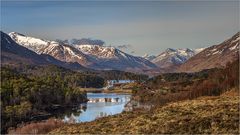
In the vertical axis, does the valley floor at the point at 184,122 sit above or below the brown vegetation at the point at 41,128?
above

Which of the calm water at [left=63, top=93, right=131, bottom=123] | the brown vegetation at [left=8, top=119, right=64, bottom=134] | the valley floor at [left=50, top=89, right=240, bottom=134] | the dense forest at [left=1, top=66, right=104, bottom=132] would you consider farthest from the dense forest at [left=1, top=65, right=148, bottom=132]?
the valley floor at [left=50, top=89, right=240, bottom=134]

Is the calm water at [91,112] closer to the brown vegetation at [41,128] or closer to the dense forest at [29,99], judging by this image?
the dense forest at [29,99]

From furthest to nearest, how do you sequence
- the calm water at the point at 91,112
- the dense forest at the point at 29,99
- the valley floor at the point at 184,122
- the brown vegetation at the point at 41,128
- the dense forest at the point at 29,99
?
1. the dense forest at the point at 29,99
2. the dense forest at the point at 29,99
3. the calm water at the point at 91,112
4. the brown vegetation at the point at 41,128
5. the valley floor at the point at 184,122

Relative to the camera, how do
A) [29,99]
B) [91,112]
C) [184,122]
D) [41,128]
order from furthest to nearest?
1. [29,99]
2. [91,112]
3. [41,128]
4. [184,122]

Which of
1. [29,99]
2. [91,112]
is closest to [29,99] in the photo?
[29,99]

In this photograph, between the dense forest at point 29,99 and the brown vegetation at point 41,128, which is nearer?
the brown vegetation at point 41,128

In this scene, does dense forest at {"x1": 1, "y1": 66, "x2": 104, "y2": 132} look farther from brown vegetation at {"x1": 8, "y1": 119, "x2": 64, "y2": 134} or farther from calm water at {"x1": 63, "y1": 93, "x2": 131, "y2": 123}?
brown vegetation at {"x1": 8, "y1": 119, "x2": 64, "y2": 134}

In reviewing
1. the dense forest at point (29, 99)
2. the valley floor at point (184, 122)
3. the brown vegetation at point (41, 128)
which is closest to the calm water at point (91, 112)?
the dense forest at point (29, 99)

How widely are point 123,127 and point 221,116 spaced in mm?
6776

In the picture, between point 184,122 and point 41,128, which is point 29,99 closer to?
point 41,128

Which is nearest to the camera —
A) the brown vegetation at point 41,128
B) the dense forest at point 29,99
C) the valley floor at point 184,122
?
the valley floor at point 184,122

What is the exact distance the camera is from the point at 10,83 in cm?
14625

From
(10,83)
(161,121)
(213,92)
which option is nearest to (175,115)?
(161,121)

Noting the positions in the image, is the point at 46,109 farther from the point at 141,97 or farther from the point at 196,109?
the point at 196,109
